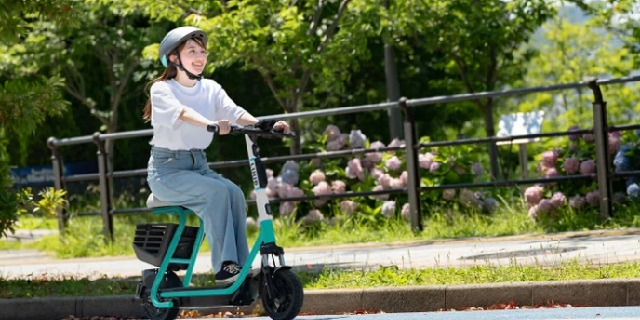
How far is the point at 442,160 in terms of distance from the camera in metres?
14.9

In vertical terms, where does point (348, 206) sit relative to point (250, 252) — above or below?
below

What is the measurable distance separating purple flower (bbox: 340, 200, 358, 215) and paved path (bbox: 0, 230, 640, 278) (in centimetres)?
146

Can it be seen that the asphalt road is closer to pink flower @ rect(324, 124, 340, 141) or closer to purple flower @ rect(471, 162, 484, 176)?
purple flower @ rect(471, 162, 484, 176)

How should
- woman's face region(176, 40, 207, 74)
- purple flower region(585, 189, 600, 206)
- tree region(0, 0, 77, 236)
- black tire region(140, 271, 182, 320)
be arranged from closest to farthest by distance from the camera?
woman's face region(176, 40, 207, 74) → black tire region(140, 271, 182, 320) → tree region(0, 0, 77, 236) → purple flower region(585, 189, 600, 206)

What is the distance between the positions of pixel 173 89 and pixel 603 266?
122 inches

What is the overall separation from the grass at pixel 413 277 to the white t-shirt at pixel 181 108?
1693mm

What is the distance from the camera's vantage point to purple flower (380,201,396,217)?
575 inches

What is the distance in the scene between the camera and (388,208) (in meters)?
14.6

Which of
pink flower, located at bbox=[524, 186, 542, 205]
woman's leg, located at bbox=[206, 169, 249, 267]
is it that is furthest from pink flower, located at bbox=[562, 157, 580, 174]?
woman's leg, located at bbox=[206, 169, 249, 267]

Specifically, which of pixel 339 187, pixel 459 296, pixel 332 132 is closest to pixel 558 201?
pixel 339 187

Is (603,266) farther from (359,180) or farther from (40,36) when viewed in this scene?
(40,36)

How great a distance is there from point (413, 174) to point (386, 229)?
71 centimetres

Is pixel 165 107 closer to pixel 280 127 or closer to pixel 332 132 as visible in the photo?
pixel 280 127

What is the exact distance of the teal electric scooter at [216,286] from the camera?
734 cm
